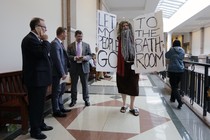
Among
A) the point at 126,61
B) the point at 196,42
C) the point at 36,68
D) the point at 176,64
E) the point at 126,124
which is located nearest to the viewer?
the point at 36,68

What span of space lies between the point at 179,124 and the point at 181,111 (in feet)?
2.28

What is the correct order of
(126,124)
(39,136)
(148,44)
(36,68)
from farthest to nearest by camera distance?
(148,44), (126,124), (39,136), (36,68)

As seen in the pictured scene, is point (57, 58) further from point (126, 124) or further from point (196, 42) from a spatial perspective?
point (196, 42)

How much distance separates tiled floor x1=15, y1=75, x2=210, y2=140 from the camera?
8.73ft

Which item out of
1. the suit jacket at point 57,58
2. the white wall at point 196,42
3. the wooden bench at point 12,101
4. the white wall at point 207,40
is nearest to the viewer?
the wooden bench at point 12,101

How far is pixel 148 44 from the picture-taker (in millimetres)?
3184

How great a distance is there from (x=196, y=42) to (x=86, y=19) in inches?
608

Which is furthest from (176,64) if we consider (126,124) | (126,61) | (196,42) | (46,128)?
(196,42)

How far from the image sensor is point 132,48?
3242 mm

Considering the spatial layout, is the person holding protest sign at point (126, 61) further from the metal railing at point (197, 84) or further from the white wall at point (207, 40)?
the white wall at point (207, 40)

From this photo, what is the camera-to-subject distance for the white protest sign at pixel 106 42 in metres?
3.30

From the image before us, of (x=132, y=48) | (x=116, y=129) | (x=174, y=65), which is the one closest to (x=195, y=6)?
(x=174, y=65)

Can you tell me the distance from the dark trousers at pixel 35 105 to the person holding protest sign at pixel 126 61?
1293 mm

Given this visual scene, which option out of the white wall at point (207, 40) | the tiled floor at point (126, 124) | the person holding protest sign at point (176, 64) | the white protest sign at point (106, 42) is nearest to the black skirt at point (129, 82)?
the white protest sign at point (106, 42)
